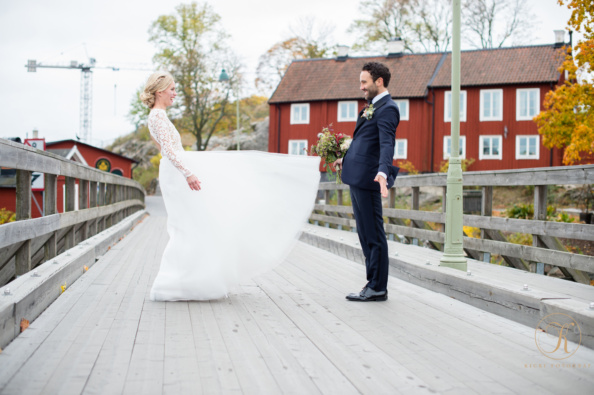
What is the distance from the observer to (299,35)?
2210 inches

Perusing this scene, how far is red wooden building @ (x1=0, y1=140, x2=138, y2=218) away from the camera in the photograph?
2392 centimetres

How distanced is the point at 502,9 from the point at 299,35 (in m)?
17.8

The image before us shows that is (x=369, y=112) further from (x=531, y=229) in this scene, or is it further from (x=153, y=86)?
(x=531, y=229)

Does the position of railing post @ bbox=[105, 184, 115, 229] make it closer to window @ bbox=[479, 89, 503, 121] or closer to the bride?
the bride

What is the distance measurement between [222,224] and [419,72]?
3730cm

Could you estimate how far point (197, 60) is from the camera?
A: 172ft

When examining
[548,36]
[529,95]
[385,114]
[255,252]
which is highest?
[548,36]

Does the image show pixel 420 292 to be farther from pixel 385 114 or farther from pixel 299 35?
pixel 299 35

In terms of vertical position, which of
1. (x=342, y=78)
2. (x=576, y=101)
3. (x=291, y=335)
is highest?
(x=342, y=78)

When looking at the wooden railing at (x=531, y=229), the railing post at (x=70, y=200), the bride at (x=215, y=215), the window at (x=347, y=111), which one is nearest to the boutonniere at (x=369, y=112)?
the bride at (x=215, y=215)

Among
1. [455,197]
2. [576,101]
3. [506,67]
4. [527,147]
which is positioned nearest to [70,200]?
[455,197]

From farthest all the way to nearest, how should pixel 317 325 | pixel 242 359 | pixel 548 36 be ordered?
pixel 548 36, pixel 317 325, pixel 242 359

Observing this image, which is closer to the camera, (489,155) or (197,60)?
(489,155)

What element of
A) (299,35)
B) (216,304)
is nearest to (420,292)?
(216,304)
